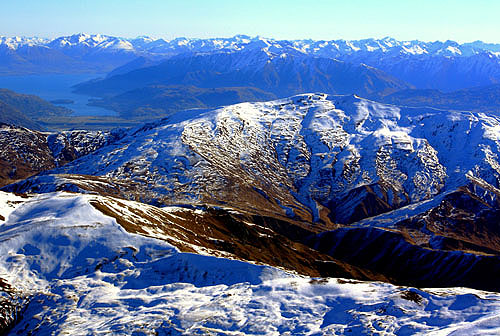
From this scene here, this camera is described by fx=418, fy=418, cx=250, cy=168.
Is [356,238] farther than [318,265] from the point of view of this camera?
Yes

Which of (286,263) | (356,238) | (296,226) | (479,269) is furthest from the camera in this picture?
(296,226)

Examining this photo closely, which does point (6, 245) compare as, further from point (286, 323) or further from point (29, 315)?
point (286, 323)

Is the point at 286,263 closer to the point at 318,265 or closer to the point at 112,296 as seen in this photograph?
the point at 318,265

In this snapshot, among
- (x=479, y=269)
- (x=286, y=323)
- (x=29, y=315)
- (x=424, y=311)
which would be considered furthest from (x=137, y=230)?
(x=479, y=269)

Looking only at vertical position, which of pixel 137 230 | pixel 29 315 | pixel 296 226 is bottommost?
pixel 296 226

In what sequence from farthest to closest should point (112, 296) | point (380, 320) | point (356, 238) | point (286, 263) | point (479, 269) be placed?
point (356, 238) → point (479, 269) → point (286, 263) → point (112, 296) → point (380, 320)

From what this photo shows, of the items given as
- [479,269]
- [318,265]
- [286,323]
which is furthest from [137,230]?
[479,269]

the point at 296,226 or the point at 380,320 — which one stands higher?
the point at 380,320
